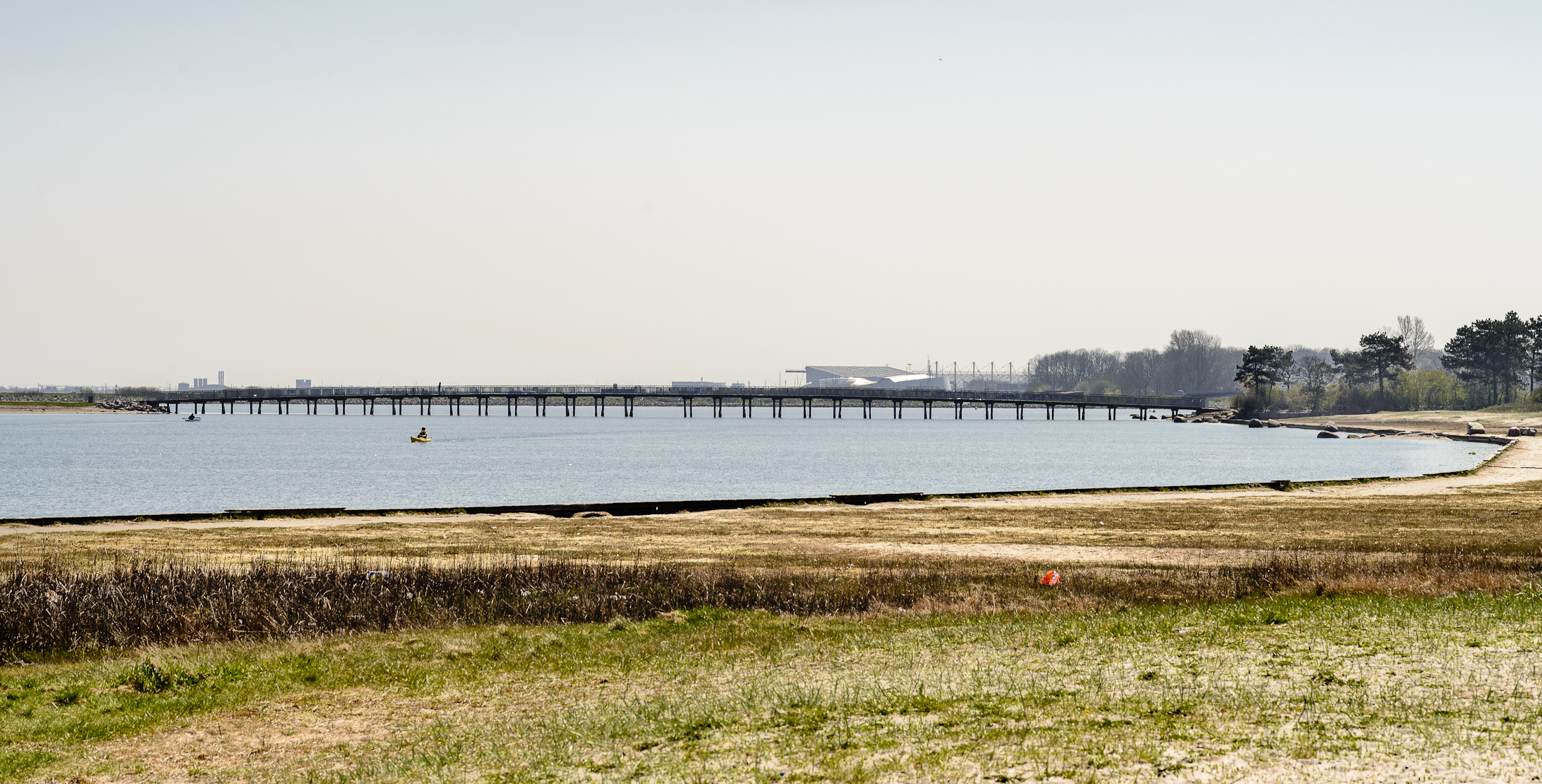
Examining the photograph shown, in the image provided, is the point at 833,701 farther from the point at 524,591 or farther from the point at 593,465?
the point at 593,465

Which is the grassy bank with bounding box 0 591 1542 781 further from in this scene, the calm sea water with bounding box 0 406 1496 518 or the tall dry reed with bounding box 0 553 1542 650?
the calm sea water with bounding box 0 406 1496 518

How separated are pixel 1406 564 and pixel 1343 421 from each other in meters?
180

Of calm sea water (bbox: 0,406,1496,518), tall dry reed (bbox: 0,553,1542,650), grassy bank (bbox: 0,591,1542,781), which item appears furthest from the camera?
calm sea water (bbox: 0,406,1496,518)

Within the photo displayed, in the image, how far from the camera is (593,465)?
106000 mm

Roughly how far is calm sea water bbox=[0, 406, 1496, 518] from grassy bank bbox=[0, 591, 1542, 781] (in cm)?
4668

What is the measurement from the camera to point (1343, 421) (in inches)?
7638

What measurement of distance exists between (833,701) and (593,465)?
92.3m

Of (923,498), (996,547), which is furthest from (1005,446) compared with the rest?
(996,547)

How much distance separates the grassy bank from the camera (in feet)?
40.3

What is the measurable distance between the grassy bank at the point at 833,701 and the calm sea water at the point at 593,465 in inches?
1838

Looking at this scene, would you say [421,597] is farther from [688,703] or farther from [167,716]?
[688,703]


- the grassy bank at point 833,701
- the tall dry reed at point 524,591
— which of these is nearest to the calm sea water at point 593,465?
the tall dry reed at point 524,591

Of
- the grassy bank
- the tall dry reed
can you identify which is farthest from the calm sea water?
the grassy bank

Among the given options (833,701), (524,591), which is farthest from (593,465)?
(833,701)
